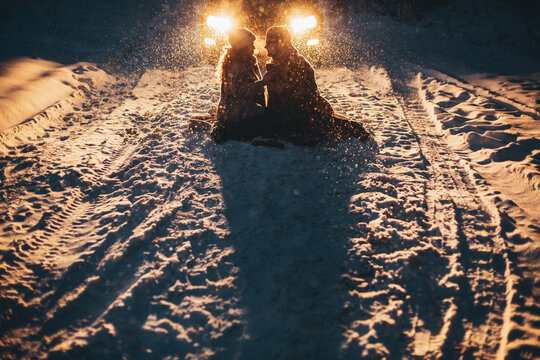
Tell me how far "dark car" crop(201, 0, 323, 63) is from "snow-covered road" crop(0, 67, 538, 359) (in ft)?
12.1

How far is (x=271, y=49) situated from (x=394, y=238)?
292 cm

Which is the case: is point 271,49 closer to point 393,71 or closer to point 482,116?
point 482,116

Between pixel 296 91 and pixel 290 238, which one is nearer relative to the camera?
pixel 290 238

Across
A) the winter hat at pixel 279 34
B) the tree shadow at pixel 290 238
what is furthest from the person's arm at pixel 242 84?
the tree shadow at pixel 290 238

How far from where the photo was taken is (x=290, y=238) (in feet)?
8.45

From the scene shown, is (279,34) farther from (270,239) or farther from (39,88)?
(39,88)

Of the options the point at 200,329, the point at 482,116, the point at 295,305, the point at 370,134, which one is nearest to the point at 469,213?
the point at 370,134

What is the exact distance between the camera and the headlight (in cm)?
622

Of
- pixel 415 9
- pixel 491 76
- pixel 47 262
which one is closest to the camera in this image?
pixel 47 262

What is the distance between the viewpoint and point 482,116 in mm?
4266

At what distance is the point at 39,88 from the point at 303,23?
19.0 feet

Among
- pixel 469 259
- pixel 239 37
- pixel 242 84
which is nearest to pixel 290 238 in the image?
pixel 469 259

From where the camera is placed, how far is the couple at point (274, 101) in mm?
3727

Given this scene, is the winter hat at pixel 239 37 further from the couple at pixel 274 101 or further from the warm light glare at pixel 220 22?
the warm light glare at pixel 220 22
